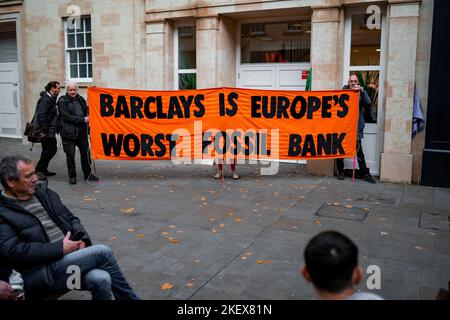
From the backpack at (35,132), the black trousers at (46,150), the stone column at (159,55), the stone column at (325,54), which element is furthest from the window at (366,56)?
the backpack at (35,132)

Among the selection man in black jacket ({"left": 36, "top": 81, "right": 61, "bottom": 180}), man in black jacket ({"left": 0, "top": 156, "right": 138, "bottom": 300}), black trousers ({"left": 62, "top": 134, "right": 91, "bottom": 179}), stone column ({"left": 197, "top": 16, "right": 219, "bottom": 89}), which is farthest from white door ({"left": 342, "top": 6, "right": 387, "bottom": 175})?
man in black jacket ({"left": 0, "top": 156, "right": 138, "bottom": 300})

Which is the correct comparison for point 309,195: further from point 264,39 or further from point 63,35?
point 63,35

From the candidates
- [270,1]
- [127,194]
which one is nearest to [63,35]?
[270,1]

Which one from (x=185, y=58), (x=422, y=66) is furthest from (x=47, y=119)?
(x=422, y=66)

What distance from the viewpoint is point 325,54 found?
9961 millimetres

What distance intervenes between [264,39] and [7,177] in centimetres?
927

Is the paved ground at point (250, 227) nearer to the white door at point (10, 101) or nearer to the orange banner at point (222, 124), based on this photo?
the orange banner at point (222, 124)

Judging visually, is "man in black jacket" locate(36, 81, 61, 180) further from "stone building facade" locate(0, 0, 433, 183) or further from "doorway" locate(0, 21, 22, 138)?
"doorway" locate(0, 21, 22, 138)

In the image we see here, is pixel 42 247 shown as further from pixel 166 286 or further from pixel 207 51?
pixel 207 51

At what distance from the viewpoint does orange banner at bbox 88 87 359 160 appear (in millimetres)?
9391

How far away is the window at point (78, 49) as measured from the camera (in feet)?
45.2

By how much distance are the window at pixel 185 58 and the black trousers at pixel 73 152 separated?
4046 mm

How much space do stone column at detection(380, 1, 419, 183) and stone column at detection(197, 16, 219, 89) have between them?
416cm

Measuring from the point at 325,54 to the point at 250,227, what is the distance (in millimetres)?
5109
